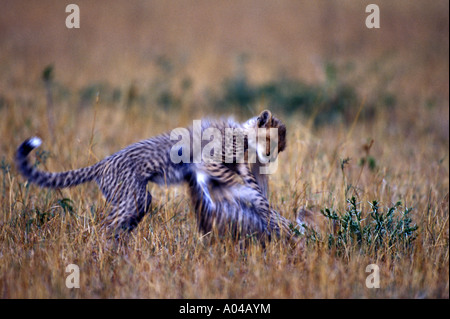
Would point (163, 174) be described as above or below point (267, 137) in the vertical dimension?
below

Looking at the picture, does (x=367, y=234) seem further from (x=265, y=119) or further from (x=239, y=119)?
(x=239, y=119)

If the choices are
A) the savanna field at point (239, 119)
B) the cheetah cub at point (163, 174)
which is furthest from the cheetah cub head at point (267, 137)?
the savanna field at point (239, 119)

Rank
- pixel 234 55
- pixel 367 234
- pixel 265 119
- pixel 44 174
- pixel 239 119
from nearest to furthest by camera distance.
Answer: pixel 367 234 → pixel 44 174 → pixel 265 119 → pixel 239 119 → pixel 234 55

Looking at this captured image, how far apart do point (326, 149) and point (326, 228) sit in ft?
9.35

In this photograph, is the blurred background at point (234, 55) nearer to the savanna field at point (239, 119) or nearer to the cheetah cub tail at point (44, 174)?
the savanna field at point (239, 119)

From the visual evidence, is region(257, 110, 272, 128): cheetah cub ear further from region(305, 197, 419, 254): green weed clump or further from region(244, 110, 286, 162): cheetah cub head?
region(305, 197, 419, 254): green weed clump

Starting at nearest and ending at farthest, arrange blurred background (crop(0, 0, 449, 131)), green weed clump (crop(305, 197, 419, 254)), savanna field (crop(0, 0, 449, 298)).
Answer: savanna field (crop(0, 0, 449, 298)), green weed clump (crop(305, 197, 419, 254)), blurred background (crop(0, 0, 449, 131))

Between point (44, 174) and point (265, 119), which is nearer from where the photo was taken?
point (44, 174)

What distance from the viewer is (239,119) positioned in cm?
806

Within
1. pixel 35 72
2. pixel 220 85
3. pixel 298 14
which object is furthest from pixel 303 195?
pixel 298 14

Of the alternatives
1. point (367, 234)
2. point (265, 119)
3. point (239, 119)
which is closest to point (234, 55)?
point (239, 119)

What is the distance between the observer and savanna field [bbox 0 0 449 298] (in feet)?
11.4

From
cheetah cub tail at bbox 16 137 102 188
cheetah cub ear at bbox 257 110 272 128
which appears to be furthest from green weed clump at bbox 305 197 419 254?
cheetah cub tail at bbox 16 137 102 188

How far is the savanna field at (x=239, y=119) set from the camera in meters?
3.48
